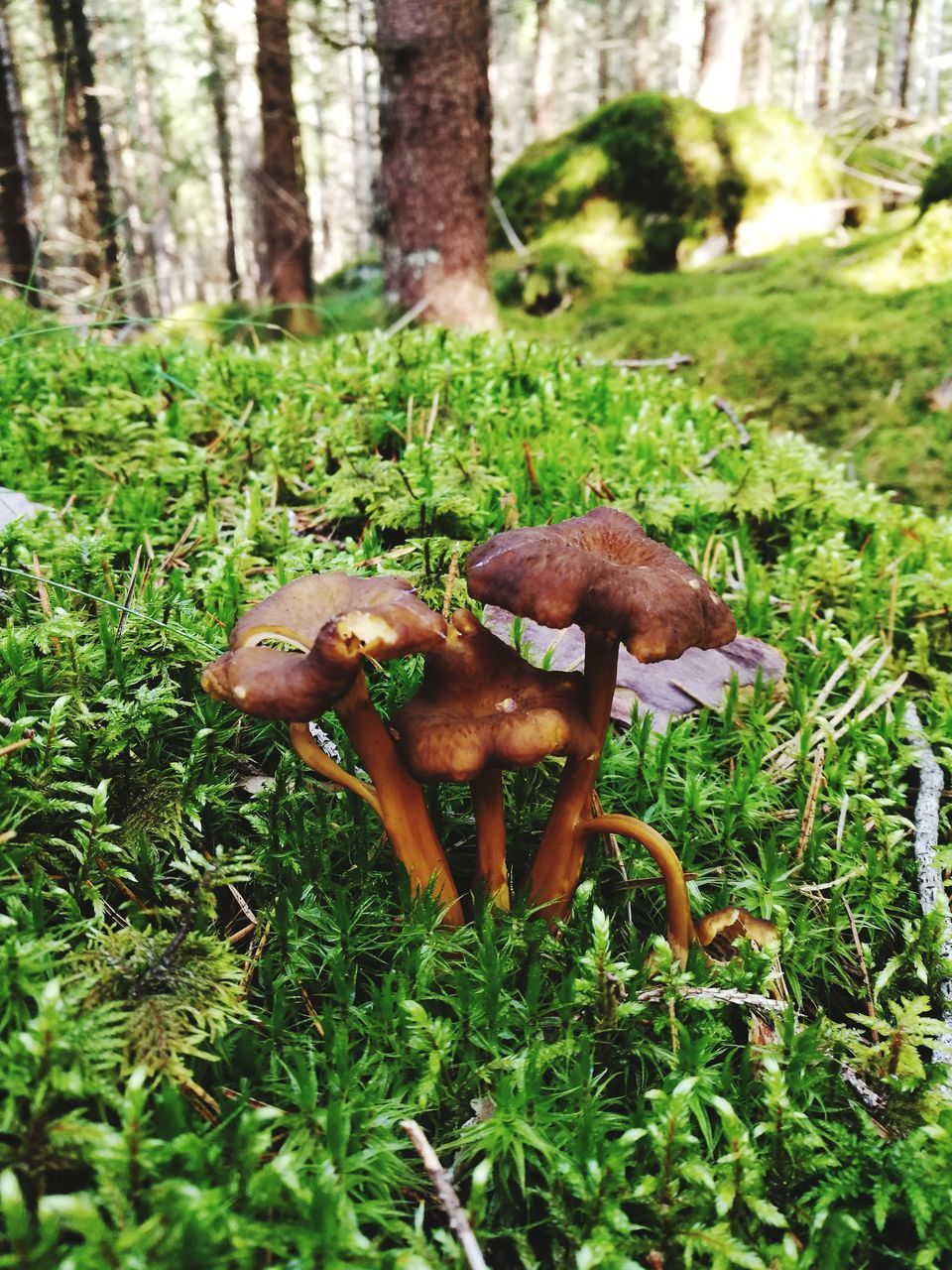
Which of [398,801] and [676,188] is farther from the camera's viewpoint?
[676,188]

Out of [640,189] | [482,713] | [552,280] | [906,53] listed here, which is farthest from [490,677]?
[906,53]

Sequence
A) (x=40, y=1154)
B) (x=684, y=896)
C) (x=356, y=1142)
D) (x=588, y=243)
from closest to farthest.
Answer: (x=40, y=1154) → (x=356, y=1142) → (x=684, y=896) → (x=588, y=243)

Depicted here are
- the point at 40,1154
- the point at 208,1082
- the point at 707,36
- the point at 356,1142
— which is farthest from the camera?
the point at 707,36

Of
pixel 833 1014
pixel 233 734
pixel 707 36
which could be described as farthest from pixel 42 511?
→ pixel 707 36

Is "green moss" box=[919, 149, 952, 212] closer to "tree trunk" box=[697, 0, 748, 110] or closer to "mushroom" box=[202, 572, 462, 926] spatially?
"tree trunk" box=[697, 0, 748, 110]

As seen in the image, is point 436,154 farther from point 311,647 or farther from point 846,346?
point 311,647

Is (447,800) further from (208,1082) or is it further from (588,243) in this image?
(588,243)

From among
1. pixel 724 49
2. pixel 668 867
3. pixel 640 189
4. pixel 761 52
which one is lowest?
pixel 668 867

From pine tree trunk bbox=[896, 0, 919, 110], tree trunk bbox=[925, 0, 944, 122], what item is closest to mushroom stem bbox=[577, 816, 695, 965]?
pine tree trunk bbox=[896, 0, 919, 110]
